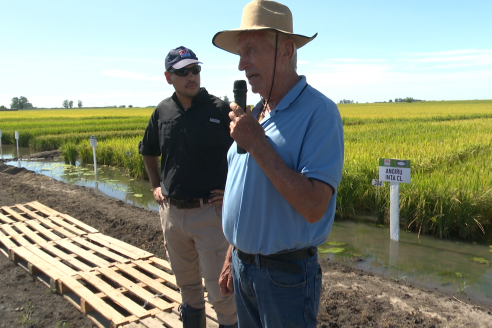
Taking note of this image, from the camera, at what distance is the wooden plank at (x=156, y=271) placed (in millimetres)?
3837

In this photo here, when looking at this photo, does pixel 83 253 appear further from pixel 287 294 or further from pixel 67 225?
pixel 287 294

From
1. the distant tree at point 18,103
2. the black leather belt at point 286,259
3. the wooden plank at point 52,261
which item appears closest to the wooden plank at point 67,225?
the wooden plank at point 52,261

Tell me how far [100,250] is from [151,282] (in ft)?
4.08

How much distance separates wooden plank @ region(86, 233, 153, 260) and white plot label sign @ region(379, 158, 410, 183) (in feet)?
10.2

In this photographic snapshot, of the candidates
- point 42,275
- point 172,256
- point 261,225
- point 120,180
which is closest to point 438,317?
point 172,256

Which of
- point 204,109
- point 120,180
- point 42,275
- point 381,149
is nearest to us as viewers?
point 204,109

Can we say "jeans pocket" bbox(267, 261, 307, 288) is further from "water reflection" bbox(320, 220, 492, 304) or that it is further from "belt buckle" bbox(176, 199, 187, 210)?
"water reflection" bbox(320, 220, 492, 304)

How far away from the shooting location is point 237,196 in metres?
1.69

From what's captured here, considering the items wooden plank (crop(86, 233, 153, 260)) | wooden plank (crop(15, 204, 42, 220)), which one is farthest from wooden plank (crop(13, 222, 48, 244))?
wooden plank (crop(86, 233, 153, 260))

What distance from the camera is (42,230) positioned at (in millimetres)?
5590

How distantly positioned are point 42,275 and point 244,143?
12.7 ft

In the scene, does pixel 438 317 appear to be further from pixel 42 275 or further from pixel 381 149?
pixel 381 149

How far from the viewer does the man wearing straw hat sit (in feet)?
4.78

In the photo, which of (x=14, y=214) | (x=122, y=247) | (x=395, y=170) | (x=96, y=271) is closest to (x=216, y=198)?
(x=96, y=271)
